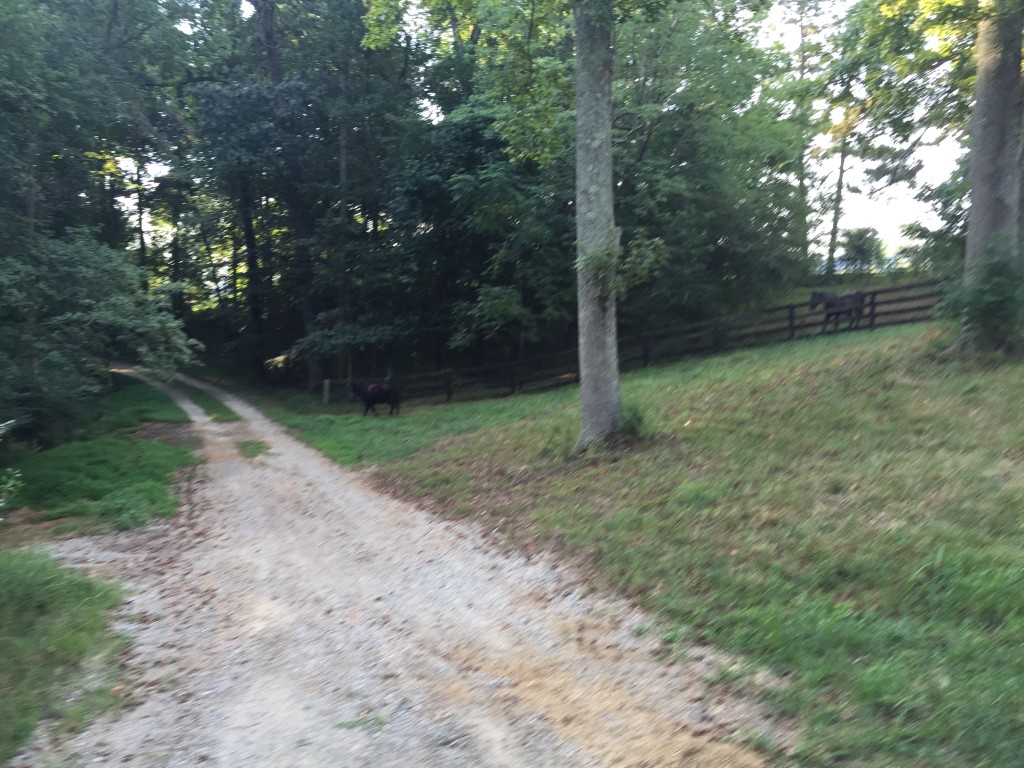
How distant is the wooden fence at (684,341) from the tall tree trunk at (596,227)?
1102 cm

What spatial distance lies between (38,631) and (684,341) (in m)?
19.5

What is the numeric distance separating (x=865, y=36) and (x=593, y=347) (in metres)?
8.10

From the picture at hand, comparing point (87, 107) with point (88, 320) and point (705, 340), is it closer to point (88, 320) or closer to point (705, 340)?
point (88, 320)

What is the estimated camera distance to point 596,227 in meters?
11.5

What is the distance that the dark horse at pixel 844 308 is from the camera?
21.7 meters

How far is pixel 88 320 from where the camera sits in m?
14.0

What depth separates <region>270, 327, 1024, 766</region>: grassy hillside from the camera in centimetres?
441

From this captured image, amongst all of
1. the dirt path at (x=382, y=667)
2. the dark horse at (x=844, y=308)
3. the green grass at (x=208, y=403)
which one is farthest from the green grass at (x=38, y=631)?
the dark horse at (x=844, y=308)

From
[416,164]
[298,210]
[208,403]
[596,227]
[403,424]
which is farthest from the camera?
[298,210]

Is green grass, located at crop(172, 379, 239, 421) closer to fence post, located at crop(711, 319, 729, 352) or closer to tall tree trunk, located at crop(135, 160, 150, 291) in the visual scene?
tall tree trunk, located at crop(135, 160, 150, 291)

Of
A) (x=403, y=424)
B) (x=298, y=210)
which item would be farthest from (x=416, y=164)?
(x=403, y=424)

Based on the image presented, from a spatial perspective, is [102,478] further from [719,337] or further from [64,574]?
[719,337]

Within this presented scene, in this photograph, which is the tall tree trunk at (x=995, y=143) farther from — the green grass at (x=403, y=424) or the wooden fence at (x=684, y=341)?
the wooden fence at (x=684, y=341)

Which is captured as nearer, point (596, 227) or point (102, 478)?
point (596, 227)
